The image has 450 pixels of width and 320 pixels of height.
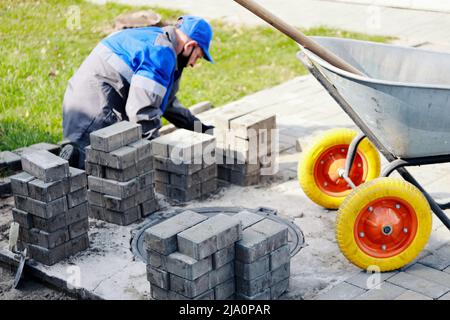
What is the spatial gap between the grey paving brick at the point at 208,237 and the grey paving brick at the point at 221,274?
146mm

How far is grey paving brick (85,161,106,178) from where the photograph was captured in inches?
242

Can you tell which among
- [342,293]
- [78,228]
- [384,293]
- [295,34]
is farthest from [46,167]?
[384,293]

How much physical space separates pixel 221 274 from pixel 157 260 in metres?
0.39

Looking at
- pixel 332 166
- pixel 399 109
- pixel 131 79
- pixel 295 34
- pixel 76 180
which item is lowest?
pixel 332 166

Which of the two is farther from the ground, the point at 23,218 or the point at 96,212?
the point at 23,218

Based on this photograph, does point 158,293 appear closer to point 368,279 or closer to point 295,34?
point 368,279

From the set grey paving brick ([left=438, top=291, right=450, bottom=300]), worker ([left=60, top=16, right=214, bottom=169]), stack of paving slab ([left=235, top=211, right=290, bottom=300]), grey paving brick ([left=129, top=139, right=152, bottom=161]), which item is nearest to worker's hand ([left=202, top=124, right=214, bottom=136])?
worker ([left=60, top=16, right=214, bottom=169])

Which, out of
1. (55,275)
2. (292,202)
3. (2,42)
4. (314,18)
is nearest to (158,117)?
(292,202)

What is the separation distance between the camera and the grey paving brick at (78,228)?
5672mm

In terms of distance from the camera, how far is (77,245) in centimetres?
575

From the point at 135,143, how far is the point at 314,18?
6.31 meters

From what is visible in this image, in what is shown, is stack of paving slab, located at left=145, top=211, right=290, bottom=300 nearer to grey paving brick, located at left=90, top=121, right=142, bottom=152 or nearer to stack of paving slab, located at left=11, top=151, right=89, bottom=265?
stack of paving slab, located at left=11, top=151, right=89, bottom=265

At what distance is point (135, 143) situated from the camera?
6152mm
